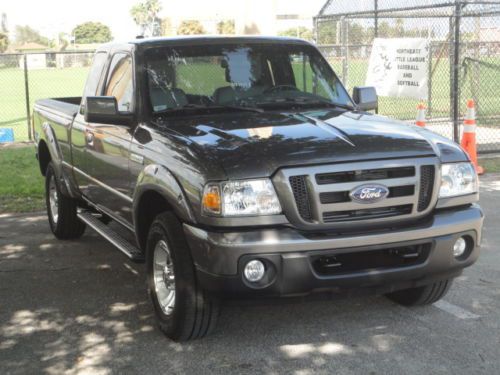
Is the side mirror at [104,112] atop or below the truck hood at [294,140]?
atop

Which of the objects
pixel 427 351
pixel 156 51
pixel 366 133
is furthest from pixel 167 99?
pixel 427 351

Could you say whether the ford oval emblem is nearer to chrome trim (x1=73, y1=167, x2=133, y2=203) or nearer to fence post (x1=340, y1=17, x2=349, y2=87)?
chrome trim (x1=73, y1=167, x2=133, y2=203)

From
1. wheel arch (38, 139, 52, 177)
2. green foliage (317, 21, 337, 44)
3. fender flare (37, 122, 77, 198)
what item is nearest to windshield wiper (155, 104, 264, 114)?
fender flare (37, 122, 77, 198)

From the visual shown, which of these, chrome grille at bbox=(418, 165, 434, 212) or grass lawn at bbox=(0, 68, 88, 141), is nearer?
chrome grille at bbox=(418, 165, 434, 212)

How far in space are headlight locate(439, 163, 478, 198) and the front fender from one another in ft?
4.99

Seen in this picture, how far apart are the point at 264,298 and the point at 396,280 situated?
0.78 meters

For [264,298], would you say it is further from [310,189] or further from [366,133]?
[366,133]

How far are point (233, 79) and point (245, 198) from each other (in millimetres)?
1653

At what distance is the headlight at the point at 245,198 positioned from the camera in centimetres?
398

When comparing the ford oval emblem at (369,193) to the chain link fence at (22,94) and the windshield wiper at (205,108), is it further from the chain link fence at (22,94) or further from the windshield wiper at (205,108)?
the chain link fence at (22,94)

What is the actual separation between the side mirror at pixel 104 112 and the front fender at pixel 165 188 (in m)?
0.53

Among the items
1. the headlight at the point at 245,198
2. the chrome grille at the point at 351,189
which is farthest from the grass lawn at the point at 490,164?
the headlight at the point at 245,198

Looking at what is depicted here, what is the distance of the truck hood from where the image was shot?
4047mm

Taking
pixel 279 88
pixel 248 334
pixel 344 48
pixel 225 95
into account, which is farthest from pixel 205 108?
pixel 344 48
